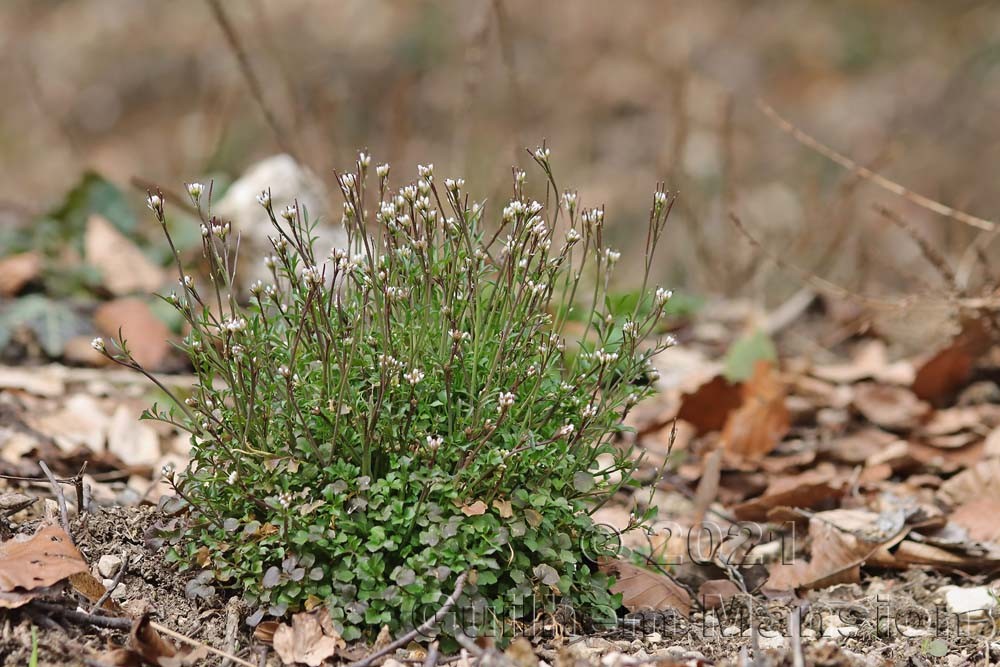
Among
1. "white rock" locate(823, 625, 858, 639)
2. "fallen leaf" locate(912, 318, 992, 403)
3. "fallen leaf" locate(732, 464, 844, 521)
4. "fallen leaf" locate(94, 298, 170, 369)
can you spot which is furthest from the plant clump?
"fallen leaf" locate(912, 318, 992, 403)

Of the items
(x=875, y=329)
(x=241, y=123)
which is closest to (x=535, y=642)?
(x=875, y=329)

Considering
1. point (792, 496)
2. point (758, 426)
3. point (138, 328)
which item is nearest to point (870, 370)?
point (758, 426)

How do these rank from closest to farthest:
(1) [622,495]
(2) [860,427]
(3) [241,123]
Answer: (1) [622,495], (2) [860,427], (3) [241,123]

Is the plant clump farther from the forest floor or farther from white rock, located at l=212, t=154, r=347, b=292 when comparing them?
white rock, located at l=212, t=154, r=347, b=292

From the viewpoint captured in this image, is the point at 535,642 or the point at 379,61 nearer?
the point at 535,642

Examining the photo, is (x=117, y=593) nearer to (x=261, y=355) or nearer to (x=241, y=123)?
(x=261, y=355)

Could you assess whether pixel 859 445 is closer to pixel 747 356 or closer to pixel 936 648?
pixel 747 356

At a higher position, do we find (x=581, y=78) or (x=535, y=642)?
(x=581, y=78)
